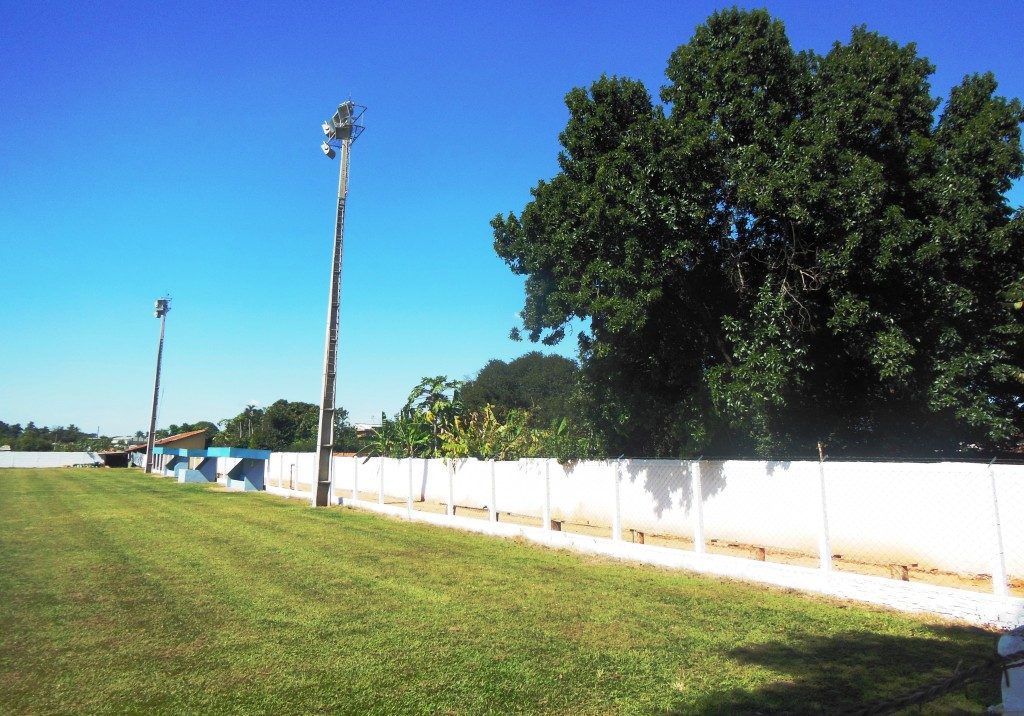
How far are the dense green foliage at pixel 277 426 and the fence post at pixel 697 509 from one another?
63834 mm

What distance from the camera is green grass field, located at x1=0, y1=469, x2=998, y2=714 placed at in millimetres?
5434

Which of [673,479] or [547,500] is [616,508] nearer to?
[673,479]

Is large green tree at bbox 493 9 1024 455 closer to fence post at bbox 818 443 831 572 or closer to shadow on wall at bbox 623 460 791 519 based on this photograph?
shadow on wall at bbox 623 460 791 519

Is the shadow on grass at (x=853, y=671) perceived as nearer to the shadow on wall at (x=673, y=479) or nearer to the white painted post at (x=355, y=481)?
the shadow on wall at (x=673, y=479)

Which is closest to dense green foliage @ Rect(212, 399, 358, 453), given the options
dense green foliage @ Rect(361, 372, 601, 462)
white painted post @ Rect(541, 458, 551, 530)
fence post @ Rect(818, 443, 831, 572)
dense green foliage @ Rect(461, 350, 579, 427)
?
dense green foliage @ Rect(461, 350, 579, 427)

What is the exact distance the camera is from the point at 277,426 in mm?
94875

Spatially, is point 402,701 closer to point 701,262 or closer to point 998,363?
point 701,262

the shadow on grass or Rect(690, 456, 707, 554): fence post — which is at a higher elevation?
Rect(690, 456, 707, 554): fence post

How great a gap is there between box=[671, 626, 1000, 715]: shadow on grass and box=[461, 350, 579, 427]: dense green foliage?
65.6 m

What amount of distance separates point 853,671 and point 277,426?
95439 millimetres

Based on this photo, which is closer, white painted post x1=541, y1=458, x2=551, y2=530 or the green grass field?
the green grass field

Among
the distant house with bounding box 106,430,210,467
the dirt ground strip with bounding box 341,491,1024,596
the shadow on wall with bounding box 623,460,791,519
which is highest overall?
the distant house with bounding box 106,430,210,467

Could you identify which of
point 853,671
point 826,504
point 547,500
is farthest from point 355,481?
point 853,671

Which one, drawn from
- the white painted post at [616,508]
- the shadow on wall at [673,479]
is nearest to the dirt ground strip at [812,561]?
the white painted post at [616,508]
